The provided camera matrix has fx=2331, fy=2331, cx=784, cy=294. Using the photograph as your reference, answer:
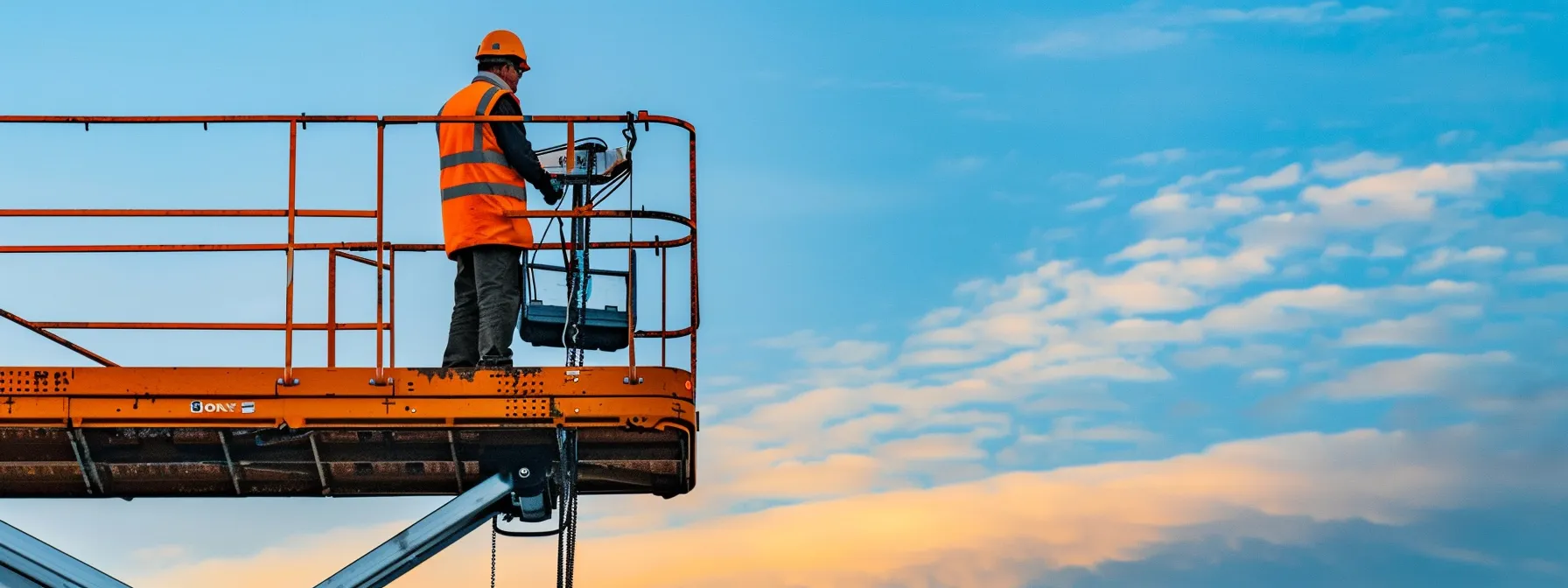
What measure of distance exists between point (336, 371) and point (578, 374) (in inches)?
54.4

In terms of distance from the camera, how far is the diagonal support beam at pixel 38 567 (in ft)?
43.2

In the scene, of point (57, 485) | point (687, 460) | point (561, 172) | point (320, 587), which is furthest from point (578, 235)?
point (57, 485)

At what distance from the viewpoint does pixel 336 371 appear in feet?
43.8

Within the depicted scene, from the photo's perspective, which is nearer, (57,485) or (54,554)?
(54,554)

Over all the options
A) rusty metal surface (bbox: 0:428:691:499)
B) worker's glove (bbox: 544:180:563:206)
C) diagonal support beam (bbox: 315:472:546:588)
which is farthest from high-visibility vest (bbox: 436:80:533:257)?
diagonal support beam (bbox: 315:472:546:588)

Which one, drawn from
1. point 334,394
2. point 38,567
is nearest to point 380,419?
point 334,394

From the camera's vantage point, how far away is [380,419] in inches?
523

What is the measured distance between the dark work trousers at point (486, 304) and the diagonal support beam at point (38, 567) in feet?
7.93

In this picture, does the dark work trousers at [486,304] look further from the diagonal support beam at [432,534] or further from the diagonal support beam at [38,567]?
the diagonal support beam at [38,567]

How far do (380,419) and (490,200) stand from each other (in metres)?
1.51

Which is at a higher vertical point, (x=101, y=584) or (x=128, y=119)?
(x=128, y=119)

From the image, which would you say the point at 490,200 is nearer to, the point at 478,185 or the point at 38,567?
the point at 478,185

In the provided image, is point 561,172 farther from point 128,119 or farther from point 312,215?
point 128,119

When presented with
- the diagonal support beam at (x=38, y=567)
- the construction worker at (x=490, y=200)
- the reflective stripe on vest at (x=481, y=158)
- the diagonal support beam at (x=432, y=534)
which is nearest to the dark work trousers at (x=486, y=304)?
the construction worker at (x=490, y=200)
